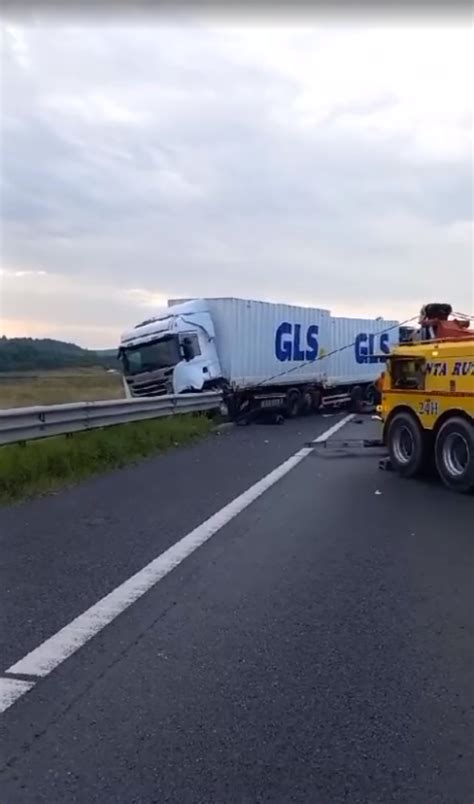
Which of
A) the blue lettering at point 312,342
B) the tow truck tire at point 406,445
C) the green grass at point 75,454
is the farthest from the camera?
the blue lettering at point 312,342

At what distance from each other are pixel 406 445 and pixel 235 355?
40.1 ft

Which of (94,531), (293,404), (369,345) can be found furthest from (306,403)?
(94,531)

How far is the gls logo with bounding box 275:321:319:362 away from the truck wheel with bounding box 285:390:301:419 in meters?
1.21

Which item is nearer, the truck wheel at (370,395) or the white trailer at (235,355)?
the white trailer at (235,355)

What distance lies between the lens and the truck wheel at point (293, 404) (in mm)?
27516

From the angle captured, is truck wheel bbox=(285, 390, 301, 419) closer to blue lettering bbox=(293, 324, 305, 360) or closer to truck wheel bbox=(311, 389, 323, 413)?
truck wheel bbox=(311, 389, 323, 413)

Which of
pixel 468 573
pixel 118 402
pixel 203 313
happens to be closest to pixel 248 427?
pixel 203 313

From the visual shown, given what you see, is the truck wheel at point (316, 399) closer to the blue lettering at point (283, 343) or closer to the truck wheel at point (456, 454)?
the blue lettering at point (283, 343)

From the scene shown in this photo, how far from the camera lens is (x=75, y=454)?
12906 mm

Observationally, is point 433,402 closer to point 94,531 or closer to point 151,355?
point 94,531

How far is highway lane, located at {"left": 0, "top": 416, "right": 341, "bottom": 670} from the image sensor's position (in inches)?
227

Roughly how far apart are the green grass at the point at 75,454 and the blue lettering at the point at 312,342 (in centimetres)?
1233

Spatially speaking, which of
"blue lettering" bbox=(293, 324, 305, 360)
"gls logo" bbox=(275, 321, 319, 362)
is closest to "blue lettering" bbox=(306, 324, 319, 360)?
"gls logo" bbox=(275, 321, 319, 362)

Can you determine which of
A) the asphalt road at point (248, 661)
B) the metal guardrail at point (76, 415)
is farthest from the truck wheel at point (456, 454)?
the metal guardrail at point (76, 415)
